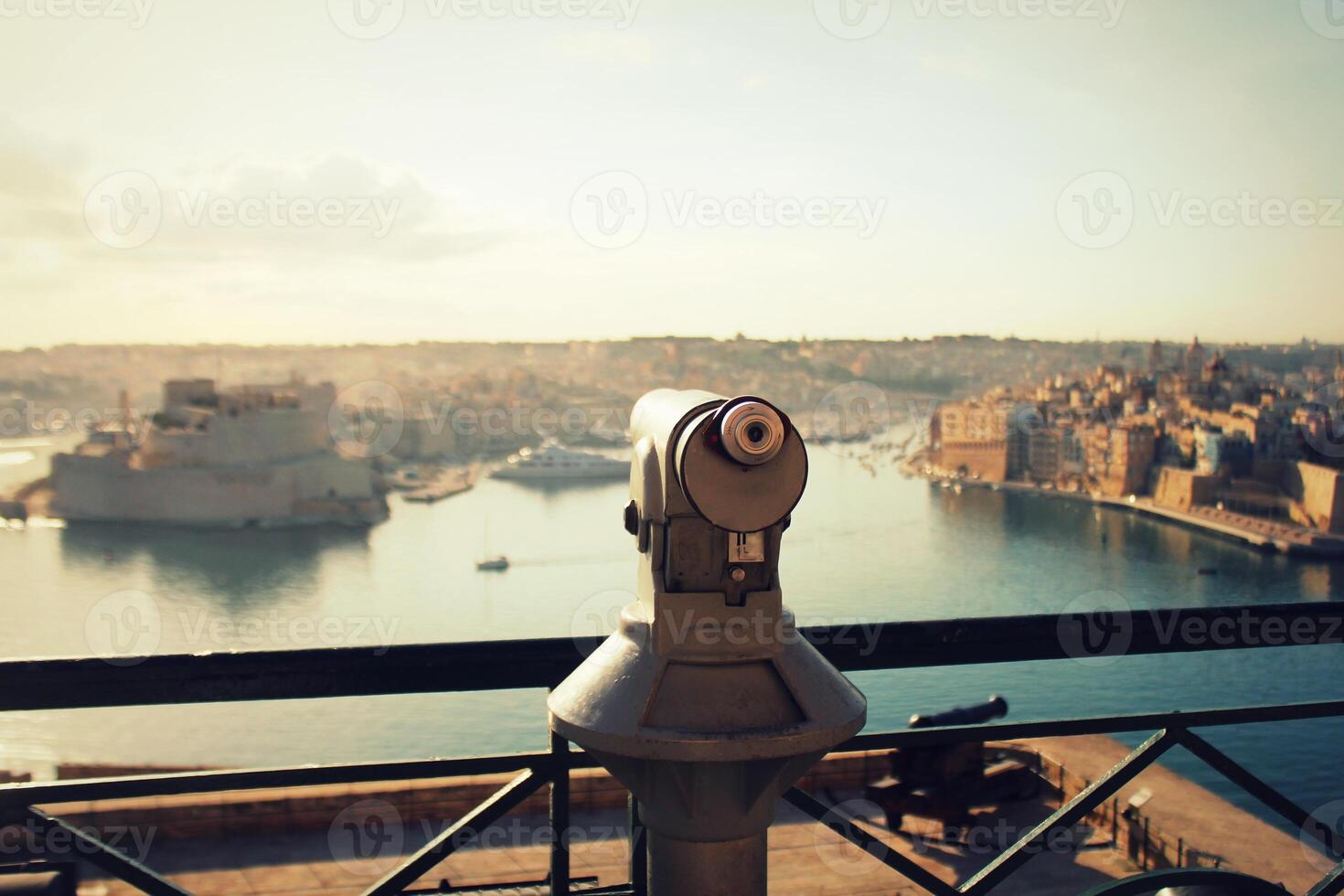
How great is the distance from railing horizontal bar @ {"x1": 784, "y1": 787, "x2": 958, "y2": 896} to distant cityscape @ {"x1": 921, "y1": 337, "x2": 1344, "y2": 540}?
41.5 meters

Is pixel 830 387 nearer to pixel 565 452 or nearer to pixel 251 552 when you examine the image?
pixel 565 452

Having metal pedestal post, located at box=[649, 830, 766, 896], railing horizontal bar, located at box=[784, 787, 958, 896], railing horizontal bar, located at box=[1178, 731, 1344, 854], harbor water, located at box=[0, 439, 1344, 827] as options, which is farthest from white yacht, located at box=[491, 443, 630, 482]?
metal pedestal post, located at box=[649, 830, 766, 896]

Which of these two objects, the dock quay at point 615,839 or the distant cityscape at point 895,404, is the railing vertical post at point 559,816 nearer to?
the dock quay at point 615,839

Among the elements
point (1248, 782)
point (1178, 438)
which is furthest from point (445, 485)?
point (1248, 782)

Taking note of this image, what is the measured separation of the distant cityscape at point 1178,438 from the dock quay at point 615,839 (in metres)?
32.0

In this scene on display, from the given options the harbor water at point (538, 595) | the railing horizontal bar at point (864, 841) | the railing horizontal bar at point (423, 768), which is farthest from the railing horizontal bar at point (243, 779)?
the harbor water at point (538, 595)

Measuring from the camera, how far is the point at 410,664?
1.28 meters

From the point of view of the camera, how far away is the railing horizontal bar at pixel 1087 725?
4.46 feet

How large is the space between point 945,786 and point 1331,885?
8015 millimetres

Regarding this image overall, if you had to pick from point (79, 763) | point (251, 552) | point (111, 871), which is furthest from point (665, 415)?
point (251, 552)

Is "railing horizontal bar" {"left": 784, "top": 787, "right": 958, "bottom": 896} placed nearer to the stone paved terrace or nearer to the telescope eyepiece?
the telescope eyepiece

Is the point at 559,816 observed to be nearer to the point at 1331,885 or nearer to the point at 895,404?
the point at 1331,885

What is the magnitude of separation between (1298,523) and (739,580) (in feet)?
A: 145

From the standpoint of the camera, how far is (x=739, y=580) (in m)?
1.04
